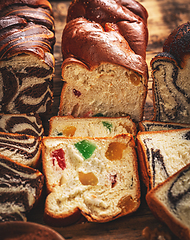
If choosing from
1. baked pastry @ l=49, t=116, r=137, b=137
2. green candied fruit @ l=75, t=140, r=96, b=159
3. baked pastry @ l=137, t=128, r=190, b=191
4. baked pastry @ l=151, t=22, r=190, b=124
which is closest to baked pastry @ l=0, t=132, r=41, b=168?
baked pastry @ l=49, t=116, r=137, b=137

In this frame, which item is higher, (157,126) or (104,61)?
(104,61)

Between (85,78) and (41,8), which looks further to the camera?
(41,8)

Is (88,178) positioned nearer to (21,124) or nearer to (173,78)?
(21,124)

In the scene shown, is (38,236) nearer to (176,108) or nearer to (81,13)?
(176,108)

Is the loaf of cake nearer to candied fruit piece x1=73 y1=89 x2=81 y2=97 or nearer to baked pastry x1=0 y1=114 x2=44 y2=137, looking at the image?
baked pastry x1=0 y1=114 x2=44 y2=137

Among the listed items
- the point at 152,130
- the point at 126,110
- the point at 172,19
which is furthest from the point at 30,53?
the point at 172,19

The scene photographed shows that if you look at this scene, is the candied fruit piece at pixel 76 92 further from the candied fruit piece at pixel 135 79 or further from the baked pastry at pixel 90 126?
the candied fruit piece at pixel 135 79

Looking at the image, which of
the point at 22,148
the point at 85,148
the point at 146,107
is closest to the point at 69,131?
the point at 85,148
